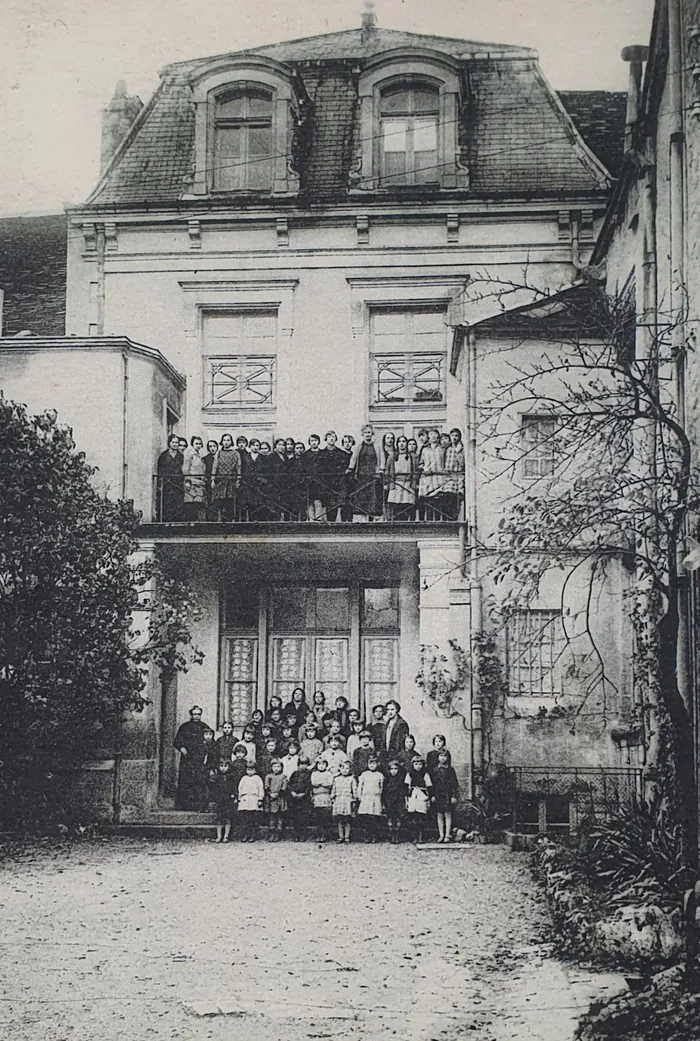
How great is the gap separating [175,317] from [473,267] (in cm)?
175

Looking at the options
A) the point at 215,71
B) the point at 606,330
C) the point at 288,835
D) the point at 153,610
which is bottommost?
the point at 288,835

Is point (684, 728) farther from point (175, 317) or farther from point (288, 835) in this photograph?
point (175, 317)

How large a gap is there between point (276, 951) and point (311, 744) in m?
1.64

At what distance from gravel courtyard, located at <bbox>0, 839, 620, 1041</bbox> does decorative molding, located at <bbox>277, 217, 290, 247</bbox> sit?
11.6 ft

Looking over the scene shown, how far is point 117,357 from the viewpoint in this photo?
19.8 ft

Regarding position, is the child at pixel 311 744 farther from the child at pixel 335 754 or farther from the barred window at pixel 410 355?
the barred window at pixel 410 355

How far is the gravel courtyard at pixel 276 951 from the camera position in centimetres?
373

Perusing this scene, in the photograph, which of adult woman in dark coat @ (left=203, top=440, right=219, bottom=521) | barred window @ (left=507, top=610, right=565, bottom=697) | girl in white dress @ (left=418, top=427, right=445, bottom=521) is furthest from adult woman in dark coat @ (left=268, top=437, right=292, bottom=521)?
barred window @ (left=507, top=610, right=565, bottom=697)

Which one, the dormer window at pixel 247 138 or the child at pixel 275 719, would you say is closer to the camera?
the child at pixel 275 719

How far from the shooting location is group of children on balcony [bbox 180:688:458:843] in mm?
5594

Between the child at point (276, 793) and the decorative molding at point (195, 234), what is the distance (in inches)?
119

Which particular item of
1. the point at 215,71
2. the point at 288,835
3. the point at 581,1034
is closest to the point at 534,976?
the point at 581,1034

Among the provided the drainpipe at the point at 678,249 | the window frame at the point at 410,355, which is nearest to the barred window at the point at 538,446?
the drainpipe at the point at 678,249

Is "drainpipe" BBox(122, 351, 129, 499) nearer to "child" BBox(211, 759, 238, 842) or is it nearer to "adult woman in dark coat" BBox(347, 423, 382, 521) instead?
"adult woman in dark coat" BBox(347, 423, 382, 521)
